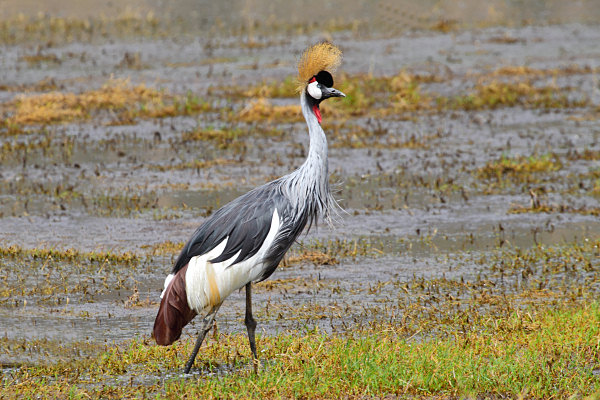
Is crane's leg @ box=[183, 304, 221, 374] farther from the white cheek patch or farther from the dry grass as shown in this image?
the dry grass

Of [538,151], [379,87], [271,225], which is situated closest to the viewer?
[271,225]

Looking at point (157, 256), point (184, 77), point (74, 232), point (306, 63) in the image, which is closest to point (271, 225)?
point (306, 63)

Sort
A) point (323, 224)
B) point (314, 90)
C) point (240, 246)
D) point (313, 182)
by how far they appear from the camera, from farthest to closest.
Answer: point (323, 224) → point (314, 90) → point (313, 182) → point (240, 246)

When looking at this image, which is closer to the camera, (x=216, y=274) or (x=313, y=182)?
(x=216, y=274)

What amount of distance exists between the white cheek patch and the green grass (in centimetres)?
171

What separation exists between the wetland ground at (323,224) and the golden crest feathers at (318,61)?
502 millimetres

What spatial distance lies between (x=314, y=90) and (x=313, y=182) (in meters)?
0.71

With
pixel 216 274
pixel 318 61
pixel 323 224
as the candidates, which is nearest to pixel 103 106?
pixel 323 224

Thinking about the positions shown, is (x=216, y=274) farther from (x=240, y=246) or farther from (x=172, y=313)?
(x=172, y=313)

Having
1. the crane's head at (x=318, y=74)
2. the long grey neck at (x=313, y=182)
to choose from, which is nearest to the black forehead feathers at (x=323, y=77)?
the crane's head at (x=318, y=74)

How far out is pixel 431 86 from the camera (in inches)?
718

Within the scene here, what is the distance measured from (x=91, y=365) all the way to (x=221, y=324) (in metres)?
1.43

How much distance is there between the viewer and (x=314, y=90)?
668 cm

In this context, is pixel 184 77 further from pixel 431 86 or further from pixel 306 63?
pixel 306 63
